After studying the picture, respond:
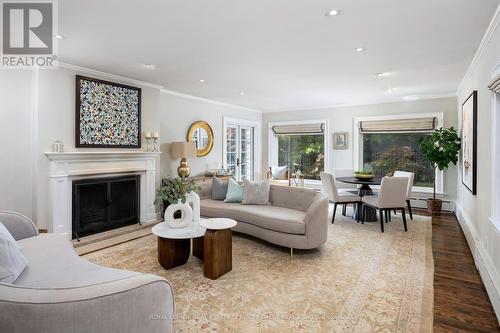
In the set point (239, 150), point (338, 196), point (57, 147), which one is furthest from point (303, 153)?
point (57, 147)

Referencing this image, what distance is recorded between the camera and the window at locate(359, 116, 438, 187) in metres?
6.18

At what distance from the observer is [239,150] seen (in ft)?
25.5

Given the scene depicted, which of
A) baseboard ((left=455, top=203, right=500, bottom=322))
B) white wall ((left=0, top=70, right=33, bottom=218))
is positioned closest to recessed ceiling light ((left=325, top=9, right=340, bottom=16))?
baseboard ((left=455, top=203, right=500, bottom=322))

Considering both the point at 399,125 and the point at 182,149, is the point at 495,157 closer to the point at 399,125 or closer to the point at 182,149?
the point at 399,125

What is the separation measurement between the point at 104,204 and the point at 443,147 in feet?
19.9

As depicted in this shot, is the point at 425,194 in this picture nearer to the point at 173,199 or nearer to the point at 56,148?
the point at 173,199

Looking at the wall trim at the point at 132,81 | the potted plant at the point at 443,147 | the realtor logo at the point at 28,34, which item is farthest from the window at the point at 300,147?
the realtor logo at the point at 28,34

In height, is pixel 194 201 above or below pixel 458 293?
above

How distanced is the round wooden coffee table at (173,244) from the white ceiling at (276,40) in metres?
2.07

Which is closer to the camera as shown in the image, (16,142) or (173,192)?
(173,192)

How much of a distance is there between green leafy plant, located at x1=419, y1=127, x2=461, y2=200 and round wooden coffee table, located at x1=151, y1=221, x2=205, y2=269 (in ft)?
15.3

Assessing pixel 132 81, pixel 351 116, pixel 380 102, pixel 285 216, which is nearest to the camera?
pixel 285 216

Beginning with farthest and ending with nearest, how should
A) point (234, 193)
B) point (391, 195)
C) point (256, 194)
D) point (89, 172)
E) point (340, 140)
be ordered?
point (340, 140) < point (234, 193) < point (391, 195) < point (256, 194) < point (89, 172)

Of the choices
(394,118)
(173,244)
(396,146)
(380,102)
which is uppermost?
(380,102)
